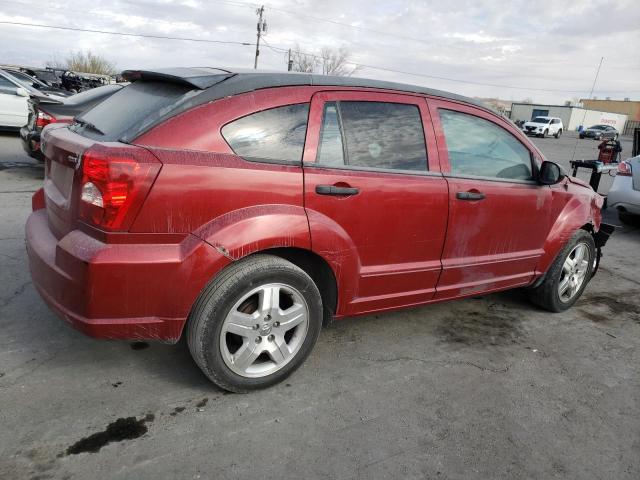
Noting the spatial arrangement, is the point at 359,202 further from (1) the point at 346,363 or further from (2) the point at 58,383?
(2) the point at 58,383

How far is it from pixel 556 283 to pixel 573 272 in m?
0.27

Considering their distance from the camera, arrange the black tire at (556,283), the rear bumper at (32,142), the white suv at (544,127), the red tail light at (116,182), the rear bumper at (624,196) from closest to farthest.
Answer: the red tail light at (116,182) < the black tire at (556,283) < the rear bumper at (624,196) < the rear bumper at (32,142) < the white suv at (544,127)

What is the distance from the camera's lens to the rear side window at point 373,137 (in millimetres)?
2850

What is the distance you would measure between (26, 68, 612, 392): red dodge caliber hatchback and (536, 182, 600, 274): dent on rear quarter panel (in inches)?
22.6

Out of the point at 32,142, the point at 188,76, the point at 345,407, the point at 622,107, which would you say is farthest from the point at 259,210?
the point at 622,107

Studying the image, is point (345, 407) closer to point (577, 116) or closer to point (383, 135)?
point (383, 135)

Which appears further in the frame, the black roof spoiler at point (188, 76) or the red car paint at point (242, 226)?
the black roof spoiler at point (188, 76)

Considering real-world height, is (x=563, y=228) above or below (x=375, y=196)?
below

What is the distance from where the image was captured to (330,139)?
2838mm

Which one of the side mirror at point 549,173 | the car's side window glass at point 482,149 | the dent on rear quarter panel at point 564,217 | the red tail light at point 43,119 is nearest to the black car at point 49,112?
the red tail light at point 43,119

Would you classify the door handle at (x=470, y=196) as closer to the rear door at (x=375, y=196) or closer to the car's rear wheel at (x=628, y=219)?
the rear door at (x=375, y=196)

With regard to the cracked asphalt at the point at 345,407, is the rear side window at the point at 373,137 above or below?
above

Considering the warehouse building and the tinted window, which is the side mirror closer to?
the tinted window

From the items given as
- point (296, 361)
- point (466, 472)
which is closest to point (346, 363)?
point (296, 361)
